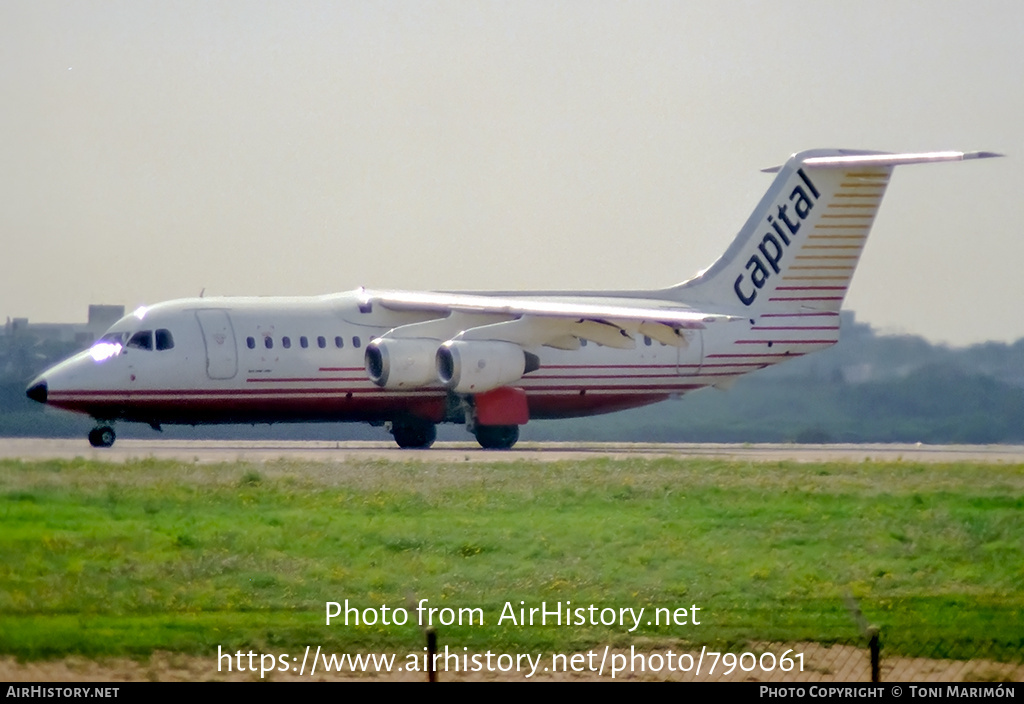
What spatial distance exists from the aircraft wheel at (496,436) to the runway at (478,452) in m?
0.27

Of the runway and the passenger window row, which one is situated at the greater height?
the passenger window row

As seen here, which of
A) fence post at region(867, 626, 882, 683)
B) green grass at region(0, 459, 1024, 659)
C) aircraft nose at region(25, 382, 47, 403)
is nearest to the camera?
fence post at region(867, 626, 882, 683)

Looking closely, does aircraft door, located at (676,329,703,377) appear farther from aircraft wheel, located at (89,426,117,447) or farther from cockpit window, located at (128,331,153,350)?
aircraft wheel, located at (89,426,117,447)

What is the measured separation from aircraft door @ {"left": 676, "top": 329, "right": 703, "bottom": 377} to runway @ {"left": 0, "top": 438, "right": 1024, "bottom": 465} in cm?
147

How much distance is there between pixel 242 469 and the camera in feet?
73.3

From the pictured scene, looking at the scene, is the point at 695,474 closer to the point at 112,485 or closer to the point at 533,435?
the point at 112,485

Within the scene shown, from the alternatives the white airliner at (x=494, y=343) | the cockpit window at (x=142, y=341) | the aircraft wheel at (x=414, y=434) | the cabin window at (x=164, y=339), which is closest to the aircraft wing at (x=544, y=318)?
the white airliner at (x=494, y=343)

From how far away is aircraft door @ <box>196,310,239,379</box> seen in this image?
91.1ft

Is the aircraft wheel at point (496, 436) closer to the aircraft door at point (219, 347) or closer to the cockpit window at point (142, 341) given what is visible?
the aircraft door at point (219, 347)

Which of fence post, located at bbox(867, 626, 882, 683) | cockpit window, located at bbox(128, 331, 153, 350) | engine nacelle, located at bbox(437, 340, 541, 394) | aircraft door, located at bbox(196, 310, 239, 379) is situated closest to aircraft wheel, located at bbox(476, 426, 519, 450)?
engine nacelle, located at bbox(437, 340, 541, 394)

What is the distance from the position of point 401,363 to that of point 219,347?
119 inches

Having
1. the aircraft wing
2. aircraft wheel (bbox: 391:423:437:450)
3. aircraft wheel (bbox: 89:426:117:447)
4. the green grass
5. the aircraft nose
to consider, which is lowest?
the green grass

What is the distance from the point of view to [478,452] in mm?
28547
